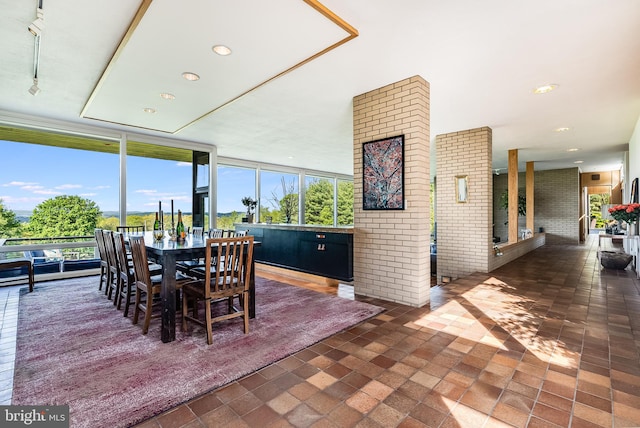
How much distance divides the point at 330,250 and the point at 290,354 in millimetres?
2493

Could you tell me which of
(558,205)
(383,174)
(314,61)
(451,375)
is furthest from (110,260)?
(558,205)

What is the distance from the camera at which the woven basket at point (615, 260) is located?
5.65 m

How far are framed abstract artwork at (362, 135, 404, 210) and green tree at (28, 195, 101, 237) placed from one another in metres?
5.12

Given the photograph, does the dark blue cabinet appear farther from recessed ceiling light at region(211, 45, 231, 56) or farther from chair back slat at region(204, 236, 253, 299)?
recessed ceiling light at region(211, 45, 231, 56)

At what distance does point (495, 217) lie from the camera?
12.2m

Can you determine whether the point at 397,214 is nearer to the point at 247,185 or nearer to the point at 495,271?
→ the point at 495,271

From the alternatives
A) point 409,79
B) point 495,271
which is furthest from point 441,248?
point 409,79

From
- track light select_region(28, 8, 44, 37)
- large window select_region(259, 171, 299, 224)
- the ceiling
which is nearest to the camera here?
track light select_region(28, 8, 44, 37)

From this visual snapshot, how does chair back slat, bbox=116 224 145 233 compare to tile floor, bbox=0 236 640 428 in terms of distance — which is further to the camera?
chair back slat, bbox=116 224 145 233

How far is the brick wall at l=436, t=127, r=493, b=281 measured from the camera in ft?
18.4

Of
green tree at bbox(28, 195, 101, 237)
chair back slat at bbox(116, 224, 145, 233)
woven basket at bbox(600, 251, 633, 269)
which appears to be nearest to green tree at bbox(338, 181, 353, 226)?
chair back slat at bbox(116, 224, 145, 233)

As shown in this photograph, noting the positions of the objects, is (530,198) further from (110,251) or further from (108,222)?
(108,222)

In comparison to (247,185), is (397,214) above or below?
below

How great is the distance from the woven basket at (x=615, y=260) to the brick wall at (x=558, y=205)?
5504mm
